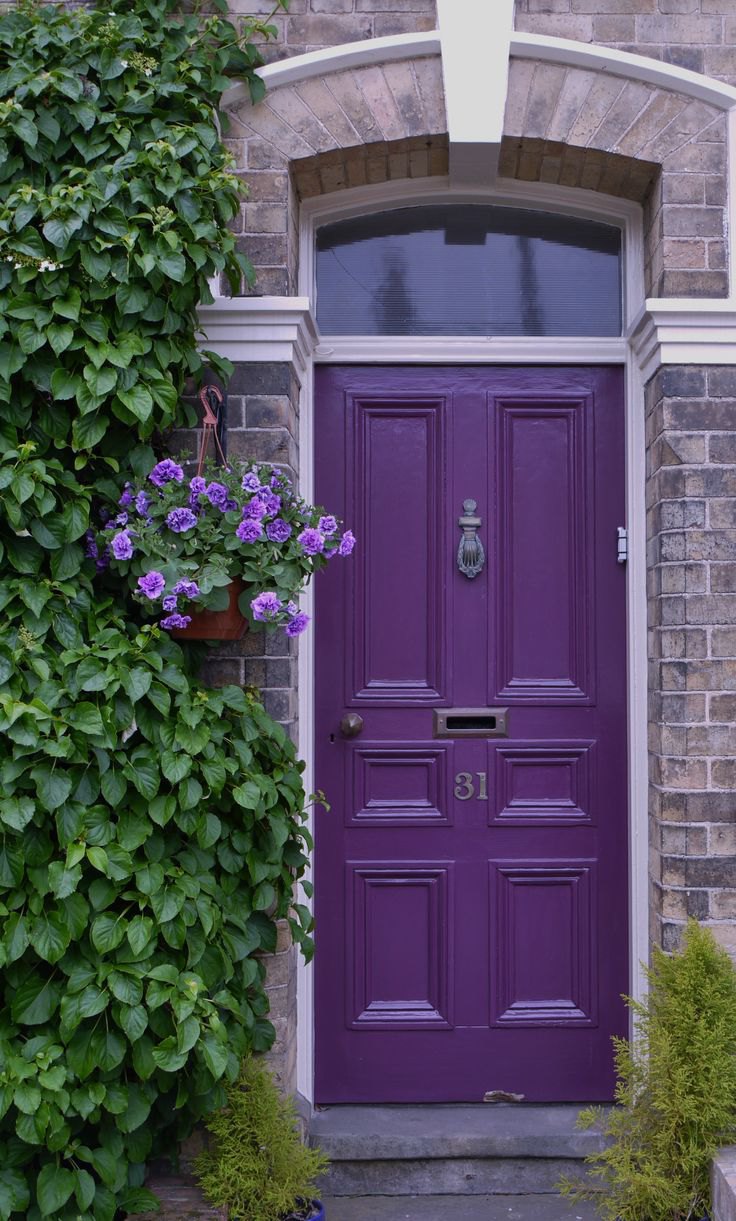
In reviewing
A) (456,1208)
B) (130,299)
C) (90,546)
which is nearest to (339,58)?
(130,299)

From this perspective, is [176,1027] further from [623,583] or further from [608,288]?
[608,288]

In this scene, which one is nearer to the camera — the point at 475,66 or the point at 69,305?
the point at 69,305

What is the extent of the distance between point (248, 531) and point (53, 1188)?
5.24 feet

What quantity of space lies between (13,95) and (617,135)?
1686mm

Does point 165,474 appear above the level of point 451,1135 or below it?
above

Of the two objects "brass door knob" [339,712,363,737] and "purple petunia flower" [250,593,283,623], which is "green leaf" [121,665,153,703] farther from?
"brass door knob" [339,712,363,737]

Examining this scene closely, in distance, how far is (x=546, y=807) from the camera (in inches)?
138

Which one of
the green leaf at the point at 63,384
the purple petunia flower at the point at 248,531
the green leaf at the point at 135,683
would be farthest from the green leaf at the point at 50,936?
the green leaf at the point at 63,384

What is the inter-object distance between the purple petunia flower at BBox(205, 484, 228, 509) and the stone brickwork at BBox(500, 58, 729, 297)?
1431 mm

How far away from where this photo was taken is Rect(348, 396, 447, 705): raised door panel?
3.51 metres

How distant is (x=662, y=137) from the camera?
320cm

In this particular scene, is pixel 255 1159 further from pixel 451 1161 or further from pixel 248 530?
pixel 248 530

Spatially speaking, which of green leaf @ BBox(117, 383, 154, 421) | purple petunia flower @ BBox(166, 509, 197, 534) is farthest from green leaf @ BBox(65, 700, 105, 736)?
green leaf @ BBox(117, 383, 154, 421)

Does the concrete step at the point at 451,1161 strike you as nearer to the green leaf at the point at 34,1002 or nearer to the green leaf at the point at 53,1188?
the green leaf at the point at 53,1188
